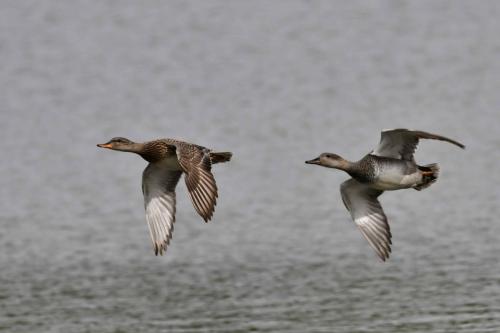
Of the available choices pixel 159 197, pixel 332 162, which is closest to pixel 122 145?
pixel 159 197

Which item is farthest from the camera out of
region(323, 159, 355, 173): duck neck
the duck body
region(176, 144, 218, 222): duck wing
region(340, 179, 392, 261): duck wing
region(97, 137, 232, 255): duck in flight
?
region(340, 179, 392, 261): duck wing

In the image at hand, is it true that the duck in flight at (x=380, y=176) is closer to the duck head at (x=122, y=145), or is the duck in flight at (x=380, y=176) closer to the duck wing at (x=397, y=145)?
the duck wing at (x=397, y=145)

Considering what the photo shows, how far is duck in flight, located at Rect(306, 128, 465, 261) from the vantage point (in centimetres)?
1680

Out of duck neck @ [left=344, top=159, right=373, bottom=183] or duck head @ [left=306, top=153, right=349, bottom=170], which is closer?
duck neck @ [left=344, top=159, right=373, bottom=183]

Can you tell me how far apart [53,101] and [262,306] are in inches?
636

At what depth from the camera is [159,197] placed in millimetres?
17844

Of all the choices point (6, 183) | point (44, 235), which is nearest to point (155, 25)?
point (6, 183)

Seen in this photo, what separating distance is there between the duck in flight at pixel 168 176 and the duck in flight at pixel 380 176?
1.43 m

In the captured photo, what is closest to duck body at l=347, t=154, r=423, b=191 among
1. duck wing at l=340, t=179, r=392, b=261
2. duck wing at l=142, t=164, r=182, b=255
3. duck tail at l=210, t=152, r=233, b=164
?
duck wing at l=340, t=179, r=392, b=261

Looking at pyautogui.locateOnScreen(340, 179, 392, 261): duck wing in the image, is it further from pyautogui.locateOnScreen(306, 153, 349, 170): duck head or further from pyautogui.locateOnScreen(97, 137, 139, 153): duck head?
pyautogui.locateOnScreen(97, 137, 139, 153): duck head

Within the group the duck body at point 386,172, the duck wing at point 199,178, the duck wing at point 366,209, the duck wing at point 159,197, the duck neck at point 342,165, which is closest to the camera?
the duck wing at point 199,178

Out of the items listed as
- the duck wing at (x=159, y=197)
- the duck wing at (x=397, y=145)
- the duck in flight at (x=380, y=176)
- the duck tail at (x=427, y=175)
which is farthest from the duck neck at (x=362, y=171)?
the duck wing at (x=159, y=197)

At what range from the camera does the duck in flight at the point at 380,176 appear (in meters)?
16.8

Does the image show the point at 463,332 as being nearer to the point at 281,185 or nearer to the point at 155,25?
the point at 281,185
